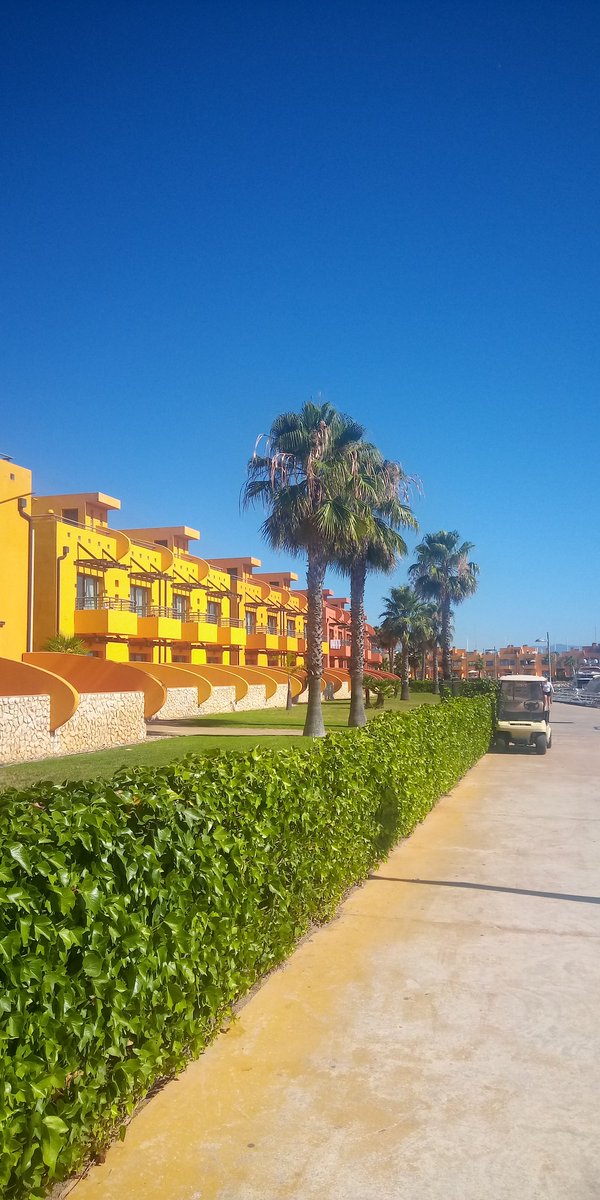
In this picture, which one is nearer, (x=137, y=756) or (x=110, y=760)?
(x=110, y=760)

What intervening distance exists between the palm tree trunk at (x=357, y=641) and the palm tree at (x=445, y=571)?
2330 cm

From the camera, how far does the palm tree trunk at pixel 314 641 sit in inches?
1024

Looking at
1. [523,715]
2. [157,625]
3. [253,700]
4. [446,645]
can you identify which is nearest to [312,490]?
[523,715]

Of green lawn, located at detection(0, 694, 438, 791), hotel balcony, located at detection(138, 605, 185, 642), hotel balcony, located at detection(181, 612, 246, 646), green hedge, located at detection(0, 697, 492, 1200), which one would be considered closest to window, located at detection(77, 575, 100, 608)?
hotel balcony, located at detection(138, 605, 185, 642)

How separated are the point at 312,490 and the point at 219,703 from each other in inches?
667

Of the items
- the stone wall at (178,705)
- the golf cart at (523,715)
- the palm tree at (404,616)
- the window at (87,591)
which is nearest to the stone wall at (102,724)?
the stone wall at (178,705)

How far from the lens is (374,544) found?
30172 mm

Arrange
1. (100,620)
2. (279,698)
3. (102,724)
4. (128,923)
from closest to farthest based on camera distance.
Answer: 1. (128,923)
2. (102,724)
3. (100,620)
4. (279,698)

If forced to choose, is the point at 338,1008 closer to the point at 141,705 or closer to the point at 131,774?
the point at 131,774

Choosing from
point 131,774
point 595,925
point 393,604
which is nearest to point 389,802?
point 595,925

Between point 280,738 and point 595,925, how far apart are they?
61.3ft

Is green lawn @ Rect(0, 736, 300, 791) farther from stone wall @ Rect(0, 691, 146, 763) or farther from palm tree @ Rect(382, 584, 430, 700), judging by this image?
palm tree @ Rect(382, 584, 430, 700)

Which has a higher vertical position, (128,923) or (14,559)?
(14,559)

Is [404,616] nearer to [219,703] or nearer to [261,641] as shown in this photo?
[261,641]
